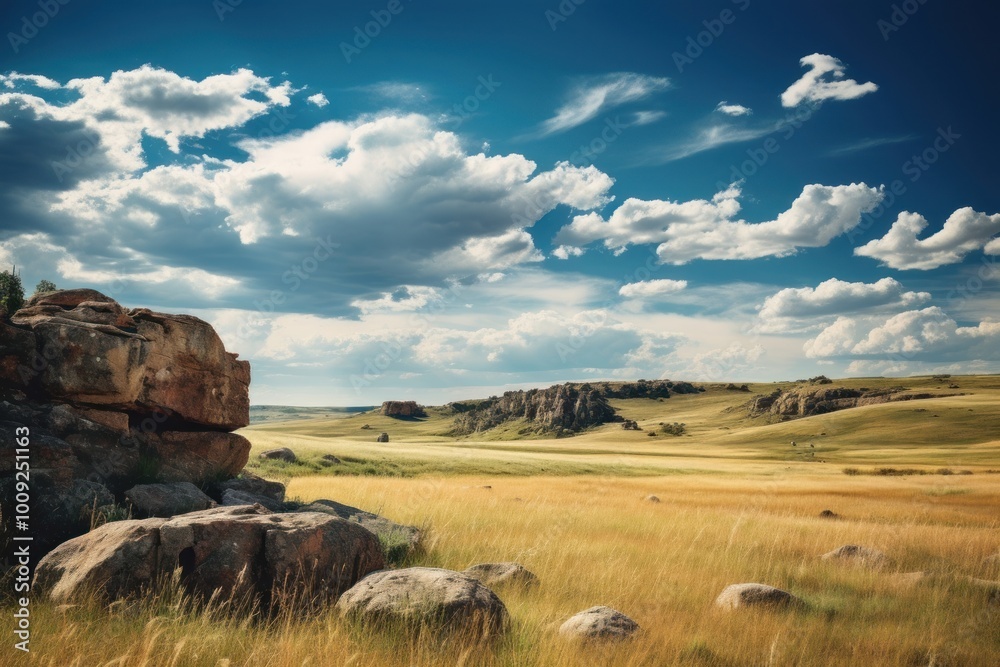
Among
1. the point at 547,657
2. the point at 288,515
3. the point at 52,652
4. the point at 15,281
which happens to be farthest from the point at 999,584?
the point at 15,281

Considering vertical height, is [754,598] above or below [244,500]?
below

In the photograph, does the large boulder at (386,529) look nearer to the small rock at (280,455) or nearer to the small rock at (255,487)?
the small rock at (255,487)

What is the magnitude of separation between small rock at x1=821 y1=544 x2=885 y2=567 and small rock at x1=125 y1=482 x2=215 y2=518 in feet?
44.8

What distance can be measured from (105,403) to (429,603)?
33.7 ft

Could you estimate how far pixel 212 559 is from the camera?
7.87 meters

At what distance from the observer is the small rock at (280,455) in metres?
35.9

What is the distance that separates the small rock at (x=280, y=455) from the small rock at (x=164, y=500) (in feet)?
80.7

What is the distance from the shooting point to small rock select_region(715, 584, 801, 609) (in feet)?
29.2

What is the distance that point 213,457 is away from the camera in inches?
620

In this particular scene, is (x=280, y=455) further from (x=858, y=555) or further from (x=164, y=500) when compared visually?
(x=858, y=555)

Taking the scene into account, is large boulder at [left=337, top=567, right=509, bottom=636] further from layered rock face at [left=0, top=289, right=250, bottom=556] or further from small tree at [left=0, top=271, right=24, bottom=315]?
small tree at [left=0, top=271, right=24, bottom=315]

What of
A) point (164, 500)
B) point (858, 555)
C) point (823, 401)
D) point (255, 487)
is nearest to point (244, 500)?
point (164, 500)

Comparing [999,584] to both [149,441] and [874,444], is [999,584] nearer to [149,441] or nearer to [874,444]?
[149,441]

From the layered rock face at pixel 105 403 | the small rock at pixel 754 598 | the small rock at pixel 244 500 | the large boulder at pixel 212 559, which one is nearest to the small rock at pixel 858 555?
the small rock at pixel 754 598
